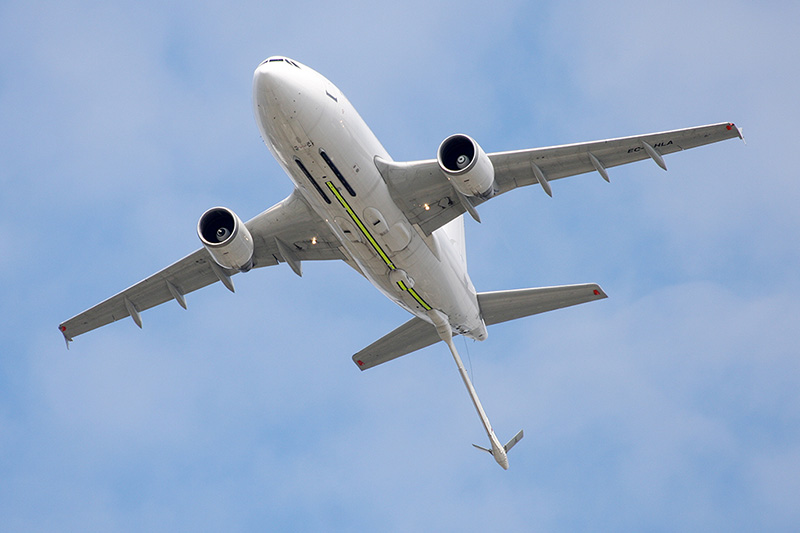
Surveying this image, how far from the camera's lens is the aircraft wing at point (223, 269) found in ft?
90.6

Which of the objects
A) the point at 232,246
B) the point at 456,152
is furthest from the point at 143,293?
the point at 456,152

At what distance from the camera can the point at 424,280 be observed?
26.7 meters

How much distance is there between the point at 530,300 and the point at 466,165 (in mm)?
6897

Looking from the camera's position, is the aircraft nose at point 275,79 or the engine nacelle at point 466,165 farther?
the engine nacelle at point 466,165

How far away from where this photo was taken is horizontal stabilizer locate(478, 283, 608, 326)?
94.0 feet

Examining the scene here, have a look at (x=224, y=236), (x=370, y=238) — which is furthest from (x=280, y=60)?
(x=224, y=236)

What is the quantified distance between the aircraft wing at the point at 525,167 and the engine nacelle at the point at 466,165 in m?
1.11

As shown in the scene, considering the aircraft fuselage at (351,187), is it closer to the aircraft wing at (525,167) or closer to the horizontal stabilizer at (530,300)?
the aircraft wing at (525,167)

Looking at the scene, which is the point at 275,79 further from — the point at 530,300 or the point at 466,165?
the point at 530,300

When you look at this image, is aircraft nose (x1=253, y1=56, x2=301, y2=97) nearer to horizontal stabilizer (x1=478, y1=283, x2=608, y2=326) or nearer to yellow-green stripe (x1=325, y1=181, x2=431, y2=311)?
yellow-green stripe (x1=325, y1=181, x2=431, y2=311)

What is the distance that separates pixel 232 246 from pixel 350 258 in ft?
11.9

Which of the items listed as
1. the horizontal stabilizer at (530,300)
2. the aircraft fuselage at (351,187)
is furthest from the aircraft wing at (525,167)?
the horizontal stabilizer at (530,300)

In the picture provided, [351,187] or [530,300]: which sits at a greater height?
[351,187]

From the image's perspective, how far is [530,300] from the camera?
2964cm
